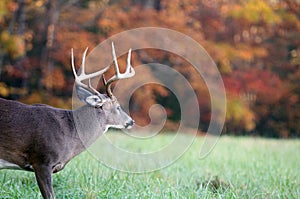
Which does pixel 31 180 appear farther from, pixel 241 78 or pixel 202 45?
pixel 241 78

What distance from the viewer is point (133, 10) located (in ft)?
53.8

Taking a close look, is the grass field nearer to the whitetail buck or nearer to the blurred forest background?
the whitetail buck

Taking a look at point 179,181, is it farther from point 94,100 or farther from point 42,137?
point 42,137

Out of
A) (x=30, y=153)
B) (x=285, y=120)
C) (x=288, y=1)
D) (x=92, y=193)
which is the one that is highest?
(x=288, y=1)

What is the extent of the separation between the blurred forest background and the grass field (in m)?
7.44

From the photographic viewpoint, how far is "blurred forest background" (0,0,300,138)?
15258 mm

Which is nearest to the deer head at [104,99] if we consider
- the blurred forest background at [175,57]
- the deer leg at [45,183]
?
the deer leg at [45,183]

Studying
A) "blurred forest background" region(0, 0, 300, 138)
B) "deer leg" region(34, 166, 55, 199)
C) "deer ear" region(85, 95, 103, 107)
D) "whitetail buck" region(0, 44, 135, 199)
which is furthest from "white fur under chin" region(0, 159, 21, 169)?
"blurred forest background" region(0, 0, 300, 138)

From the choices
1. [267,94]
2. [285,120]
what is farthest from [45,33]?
[285,120]

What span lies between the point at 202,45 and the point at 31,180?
1236cm

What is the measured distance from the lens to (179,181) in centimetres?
616

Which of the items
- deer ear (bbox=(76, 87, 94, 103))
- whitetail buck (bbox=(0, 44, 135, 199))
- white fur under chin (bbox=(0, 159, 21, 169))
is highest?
deer ear (bbox=(76, 87, 94, 103))

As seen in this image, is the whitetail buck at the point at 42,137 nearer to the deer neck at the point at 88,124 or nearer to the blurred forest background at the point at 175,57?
the deer neck at the point at 88,124

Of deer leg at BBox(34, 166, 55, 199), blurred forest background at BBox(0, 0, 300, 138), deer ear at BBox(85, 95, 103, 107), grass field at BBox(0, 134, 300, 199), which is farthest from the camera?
blurred forest background at BBox(0, 0, 300, 138)
